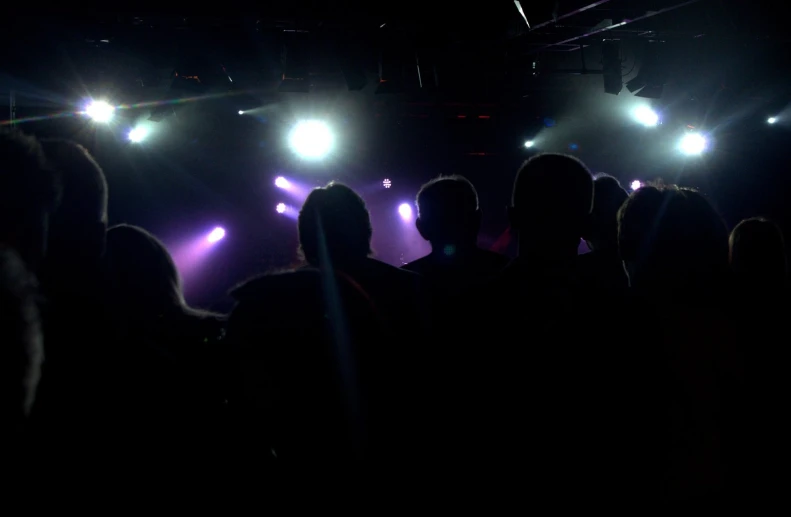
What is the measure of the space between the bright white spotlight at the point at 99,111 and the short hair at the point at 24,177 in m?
6.01

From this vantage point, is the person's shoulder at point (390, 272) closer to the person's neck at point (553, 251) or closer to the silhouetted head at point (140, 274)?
the person's neck at point (553, 251)

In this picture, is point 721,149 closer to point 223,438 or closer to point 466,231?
point 466,231

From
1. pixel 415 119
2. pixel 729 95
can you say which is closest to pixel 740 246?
pixel 729 95

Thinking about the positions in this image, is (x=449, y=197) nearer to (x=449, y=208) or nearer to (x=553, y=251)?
(x=449, y=208)

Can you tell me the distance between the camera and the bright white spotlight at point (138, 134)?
7422mm

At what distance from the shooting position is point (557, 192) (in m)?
1.46

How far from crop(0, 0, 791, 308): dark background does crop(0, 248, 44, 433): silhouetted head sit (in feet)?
10.2

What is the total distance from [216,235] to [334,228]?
8.13 metres

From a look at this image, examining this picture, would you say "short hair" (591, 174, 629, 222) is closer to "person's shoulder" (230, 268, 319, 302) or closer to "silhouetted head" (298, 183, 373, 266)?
"silhouetted head" (298, 183, 373, 266)

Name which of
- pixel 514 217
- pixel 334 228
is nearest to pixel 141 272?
pixel 334 228

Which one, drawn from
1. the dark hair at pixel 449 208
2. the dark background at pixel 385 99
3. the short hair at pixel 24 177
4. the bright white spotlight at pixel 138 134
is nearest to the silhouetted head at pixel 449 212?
the dark hair at pixel 449 208

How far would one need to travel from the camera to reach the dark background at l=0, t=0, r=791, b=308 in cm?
519

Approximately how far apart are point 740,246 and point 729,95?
18.8 feet

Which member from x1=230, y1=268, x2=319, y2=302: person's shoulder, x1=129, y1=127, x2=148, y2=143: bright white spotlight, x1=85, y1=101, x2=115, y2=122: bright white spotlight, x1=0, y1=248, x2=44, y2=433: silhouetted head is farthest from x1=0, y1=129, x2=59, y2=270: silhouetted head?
x1=129, y1=127, x2=148, y2=143: bright white spotlight
